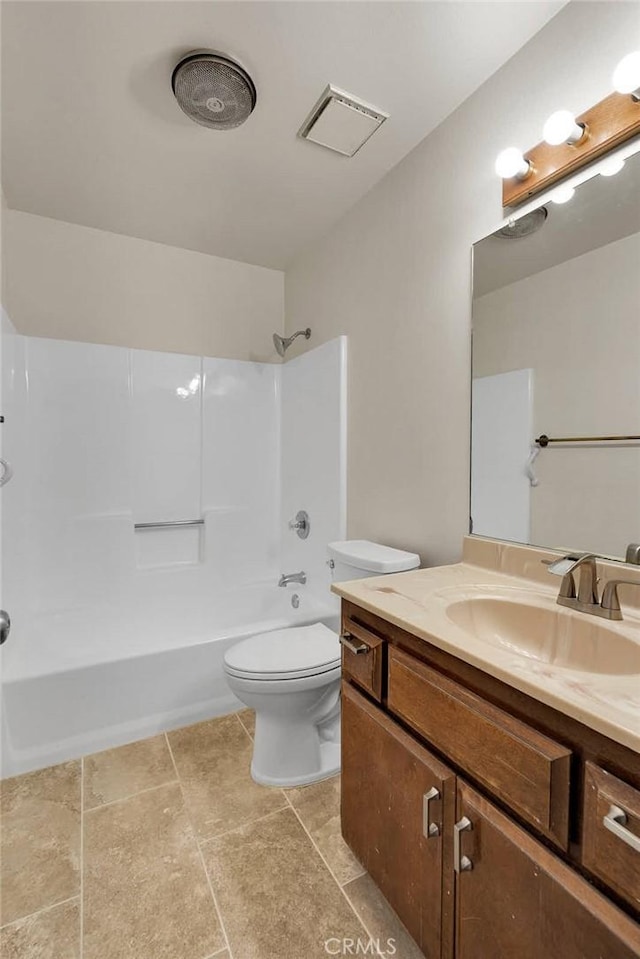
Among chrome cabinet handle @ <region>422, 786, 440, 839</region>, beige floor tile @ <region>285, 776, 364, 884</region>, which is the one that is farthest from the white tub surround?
chrome cabinet handle @ <region>422, 786, 440, 839</region>

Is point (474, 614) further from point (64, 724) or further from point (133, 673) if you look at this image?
point (64, 724)

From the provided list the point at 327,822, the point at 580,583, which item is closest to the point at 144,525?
the point at 327,822

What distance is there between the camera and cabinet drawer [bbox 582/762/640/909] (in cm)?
56

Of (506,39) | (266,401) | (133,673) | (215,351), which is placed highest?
(506,39)

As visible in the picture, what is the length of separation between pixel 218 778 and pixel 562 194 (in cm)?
222

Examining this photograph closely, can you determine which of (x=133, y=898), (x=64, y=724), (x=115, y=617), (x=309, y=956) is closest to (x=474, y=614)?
(x=309, y=956)

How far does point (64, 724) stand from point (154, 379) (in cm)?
170

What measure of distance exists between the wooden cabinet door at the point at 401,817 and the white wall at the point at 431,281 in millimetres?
670

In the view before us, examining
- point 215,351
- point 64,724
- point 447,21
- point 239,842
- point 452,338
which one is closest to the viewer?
point 447,21

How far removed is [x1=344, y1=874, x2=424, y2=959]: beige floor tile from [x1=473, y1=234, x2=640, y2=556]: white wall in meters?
1.07

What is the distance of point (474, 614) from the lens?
110 centimetres

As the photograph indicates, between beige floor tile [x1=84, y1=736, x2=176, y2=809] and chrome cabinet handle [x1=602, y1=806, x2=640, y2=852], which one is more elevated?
chrome cabinet handle [x1=602, y1=806, x2=640, y2=852]

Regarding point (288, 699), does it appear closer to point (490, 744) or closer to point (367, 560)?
point (367, 560)

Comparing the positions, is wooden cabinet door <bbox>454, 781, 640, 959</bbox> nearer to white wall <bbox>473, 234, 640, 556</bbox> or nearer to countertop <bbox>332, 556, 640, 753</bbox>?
countertop <bbox>332, 556, 640, 753</bbox>
